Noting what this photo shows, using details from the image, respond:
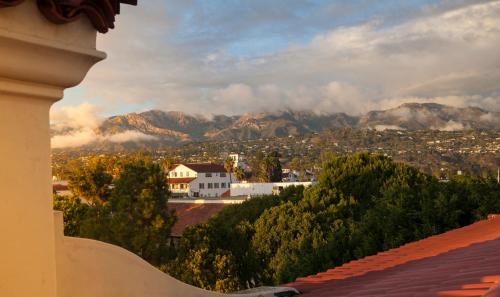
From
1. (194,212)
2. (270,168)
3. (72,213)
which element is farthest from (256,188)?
(72,213)

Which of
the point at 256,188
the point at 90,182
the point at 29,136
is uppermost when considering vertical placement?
the point at 29,136

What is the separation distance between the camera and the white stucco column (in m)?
1.98

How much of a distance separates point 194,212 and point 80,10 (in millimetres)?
58976

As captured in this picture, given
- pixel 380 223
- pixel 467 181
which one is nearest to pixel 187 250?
pixel 380 223

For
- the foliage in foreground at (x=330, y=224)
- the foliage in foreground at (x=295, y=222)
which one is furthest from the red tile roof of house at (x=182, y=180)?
the foliage in foreground at (x=295, y=222)

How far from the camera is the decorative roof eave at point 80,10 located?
6.66ft

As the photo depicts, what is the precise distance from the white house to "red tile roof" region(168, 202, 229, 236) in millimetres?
38373

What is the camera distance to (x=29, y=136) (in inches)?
81.0

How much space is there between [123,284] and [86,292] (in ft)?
0.80

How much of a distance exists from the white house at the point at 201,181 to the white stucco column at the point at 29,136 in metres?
101

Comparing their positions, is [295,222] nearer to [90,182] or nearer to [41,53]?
[90,182]

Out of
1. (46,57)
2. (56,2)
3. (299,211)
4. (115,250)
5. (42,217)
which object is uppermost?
(56,2)

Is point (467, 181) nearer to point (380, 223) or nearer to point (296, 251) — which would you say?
point (380, 223)

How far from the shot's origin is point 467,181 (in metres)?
21.5
